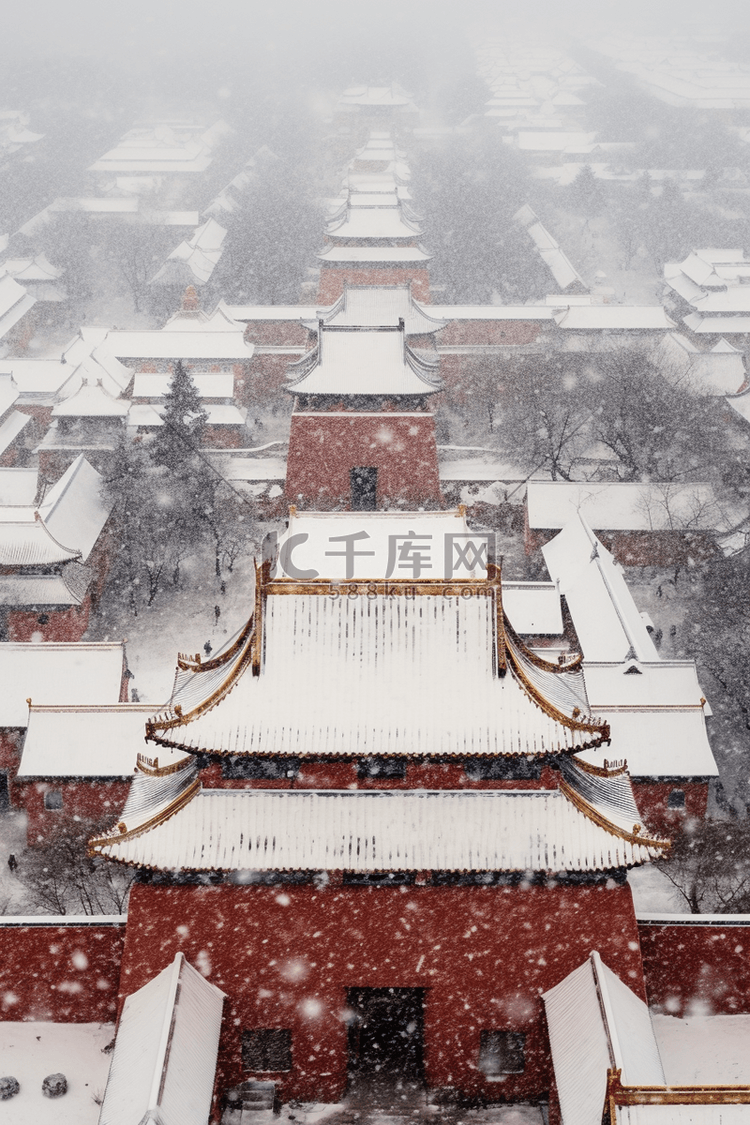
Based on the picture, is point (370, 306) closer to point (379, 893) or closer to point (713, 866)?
point (713, 866)

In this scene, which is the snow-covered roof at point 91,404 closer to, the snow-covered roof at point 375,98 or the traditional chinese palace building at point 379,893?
the traditional chinese palace building at point 379,893

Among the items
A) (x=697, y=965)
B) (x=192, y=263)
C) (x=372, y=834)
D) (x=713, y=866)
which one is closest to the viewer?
(x=372, y=834)

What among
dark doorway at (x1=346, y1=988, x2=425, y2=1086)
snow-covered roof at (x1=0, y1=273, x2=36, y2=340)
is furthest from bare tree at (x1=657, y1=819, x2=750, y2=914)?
snow-covered roof at (x1=0, y1=273, x2=36, y2=340)

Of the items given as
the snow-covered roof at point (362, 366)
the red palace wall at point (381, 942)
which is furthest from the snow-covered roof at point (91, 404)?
the red palace wall at point (381, 942)

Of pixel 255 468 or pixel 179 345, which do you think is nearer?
pixel 255 468

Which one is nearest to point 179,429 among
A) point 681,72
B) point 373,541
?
point 373,541

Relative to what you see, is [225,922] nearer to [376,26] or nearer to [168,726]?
[168,726]
